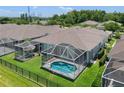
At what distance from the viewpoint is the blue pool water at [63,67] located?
17.8 metres

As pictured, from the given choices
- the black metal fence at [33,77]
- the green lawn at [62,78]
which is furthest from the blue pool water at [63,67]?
the black metal fence at [33,77]

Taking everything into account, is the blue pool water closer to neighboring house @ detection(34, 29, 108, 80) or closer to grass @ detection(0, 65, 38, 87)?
neighboring house @ detection(34, 29, 108, 80)

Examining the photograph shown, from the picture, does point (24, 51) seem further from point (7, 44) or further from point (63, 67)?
point (63, 67)

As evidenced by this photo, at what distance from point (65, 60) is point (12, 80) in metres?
5.93

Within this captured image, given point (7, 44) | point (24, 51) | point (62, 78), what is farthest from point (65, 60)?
point (7, 44)

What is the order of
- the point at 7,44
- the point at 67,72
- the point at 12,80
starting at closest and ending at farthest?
1. the point at 12,80
2. the point at 67,72
3. the point at 7,44

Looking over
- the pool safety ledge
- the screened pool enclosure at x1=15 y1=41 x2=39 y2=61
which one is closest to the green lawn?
the pool safety ledge

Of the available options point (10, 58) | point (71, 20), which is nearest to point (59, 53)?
point (10, 58)

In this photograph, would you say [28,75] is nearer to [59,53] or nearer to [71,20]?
[59,53]

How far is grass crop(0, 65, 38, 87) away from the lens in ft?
48.9

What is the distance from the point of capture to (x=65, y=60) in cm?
1884

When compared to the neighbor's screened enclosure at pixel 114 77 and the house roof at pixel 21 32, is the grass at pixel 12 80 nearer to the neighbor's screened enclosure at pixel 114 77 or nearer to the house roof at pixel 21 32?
the neighbor's screened enclosure at pixel 114 77

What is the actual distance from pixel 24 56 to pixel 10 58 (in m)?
1.99

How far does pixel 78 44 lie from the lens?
2092 centimetres
